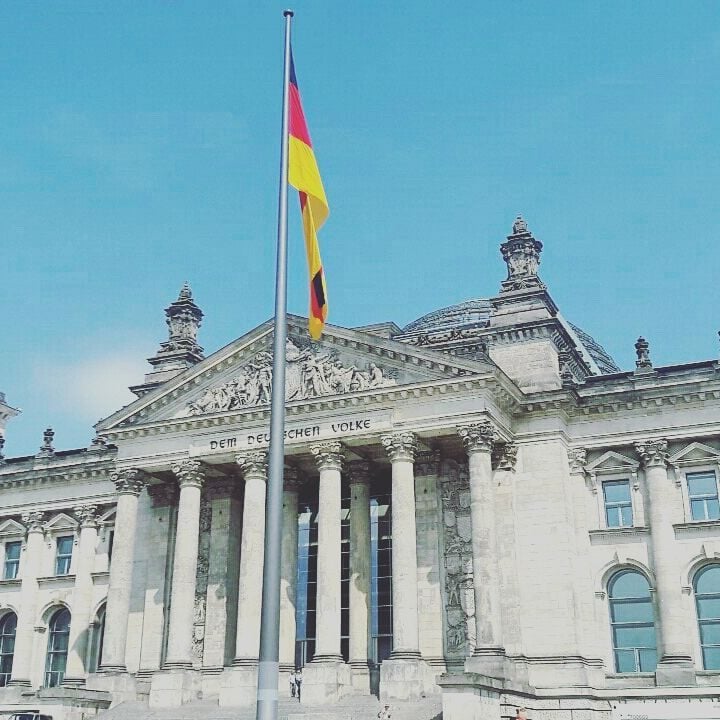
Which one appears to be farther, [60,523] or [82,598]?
[60,523]

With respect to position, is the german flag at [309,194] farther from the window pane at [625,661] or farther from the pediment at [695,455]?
the window pane at [625,661]

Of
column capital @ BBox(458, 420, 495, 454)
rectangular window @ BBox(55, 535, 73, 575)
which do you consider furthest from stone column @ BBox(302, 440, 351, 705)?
rectangular window @ BBox(55, 535, 73, 575)

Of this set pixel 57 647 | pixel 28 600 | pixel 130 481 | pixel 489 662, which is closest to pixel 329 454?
pixel 130 481

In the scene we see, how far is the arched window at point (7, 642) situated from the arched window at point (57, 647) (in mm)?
2496

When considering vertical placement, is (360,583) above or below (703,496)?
below

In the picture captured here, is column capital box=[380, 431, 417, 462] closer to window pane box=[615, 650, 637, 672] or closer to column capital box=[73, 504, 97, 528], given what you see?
window pane box=[615, 650, 637, 672]

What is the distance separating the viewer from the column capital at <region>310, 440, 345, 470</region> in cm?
4091

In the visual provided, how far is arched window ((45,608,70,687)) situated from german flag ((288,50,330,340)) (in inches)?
1429

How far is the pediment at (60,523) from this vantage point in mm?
52906

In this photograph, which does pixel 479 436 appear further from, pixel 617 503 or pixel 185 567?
pixel 185 567

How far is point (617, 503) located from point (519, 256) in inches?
470

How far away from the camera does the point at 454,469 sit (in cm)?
4222

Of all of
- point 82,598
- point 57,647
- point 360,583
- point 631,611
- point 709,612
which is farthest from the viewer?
point 57,647

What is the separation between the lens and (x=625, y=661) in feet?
129
